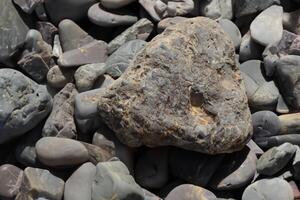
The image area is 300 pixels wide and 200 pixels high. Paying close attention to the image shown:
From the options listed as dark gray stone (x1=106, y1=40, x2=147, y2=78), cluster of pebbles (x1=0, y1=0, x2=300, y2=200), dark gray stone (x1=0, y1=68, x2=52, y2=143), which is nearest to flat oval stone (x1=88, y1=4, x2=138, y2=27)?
cluster of pebbles (x1=0, y1=0, x2=300, y2=200)

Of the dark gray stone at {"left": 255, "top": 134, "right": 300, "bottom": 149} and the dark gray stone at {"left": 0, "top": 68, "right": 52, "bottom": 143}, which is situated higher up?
the dark gray stone at {"left": 0, "top": 68, "right": 52, "bottom": 143}

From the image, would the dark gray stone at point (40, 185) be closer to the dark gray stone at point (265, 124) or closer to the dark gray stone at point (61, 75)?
the dark gray stone at point (61, 75)

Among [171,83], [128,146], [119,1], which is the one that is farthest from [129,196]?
[119,1]

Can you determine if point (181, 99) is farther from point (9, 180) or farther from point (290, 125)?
point (9, 180)

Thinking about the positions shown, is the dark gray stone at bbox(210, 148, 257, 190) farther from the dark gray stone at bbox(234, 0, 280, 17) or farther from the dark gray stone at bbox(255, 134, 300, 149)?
the dark gray stone at bbox(234, 0, 280, 17)

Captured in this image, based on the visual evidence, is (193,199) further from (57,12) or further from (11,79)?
(57,12)

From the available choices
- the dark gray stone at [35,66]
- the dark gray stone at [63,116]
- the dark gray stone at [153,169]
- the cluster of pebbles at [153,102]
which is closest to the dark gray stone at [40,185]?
the cluster of pebbles at [153,102]
